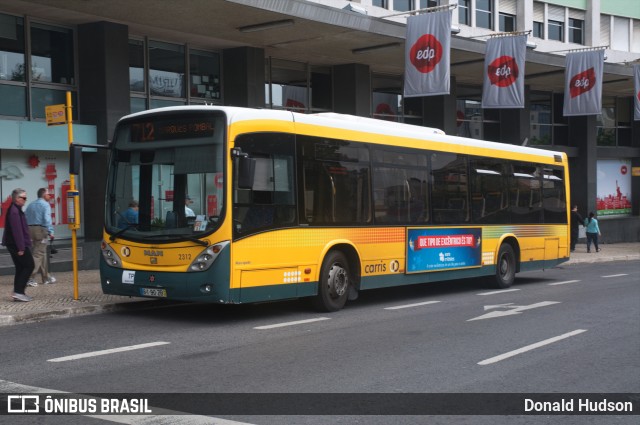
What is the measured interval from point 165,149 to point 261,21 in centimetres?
1016

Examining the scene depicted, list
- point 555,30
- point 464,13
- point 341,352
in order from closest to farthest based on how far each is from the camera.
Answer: point 341,352, point 464,13, point 555,30

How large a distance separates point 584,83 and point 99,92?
17.8 meters

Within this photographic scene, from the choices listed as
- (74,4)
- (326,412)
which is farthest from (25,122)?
(326,412)

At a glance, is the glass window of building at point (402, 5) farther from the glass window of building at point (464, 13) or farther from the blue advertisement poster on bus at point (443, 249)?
the blue advertisement poster on bus at point (443, 249)

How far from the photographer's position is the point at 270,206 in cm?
1142

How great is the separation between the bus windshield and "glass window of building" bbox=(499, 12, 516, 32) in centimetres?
2612

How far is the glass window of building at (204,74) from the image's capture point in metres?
22.8

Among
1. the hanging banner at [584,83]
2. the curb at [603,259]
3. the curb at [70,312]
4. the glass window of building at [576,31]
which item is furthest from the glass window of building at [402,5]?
A: the curb at [70,312]

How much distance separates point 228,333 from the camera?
1042 centimetres

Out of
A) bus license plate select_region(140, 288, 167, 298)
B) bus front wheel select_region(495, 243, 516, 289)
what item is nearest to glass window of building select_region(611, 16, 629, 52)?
bus front wheel select_region(495, 243, 516, 289)

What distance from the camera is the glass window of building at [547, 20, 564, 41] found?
1462 inches

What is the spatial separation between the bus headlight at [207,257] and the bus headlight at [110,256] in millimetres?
1424

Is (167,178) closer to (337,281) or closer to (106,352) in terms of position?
(106,352)

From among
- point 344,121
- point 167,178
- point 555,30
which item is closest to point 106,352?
point 167,178
